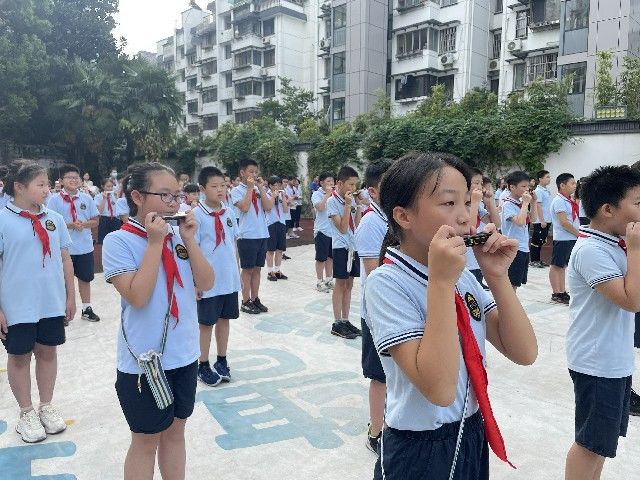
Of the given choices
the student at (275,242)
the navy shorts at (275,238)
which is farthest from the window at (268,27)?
the navy shorts at (275,238)

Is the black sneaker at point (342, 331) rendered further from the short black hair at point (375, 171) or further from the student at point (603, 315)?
the student at point (603, 315)

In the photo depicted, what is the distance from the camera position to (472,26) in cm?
2514

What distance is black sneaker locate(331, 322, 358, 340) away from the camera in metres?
5.20

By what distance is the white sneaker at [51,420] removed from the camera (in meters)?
3.28

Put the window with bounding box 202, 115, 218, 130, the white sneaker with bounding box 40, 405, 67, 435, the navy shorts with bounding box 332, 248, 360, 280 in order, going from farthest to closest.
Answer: the window with bounding box 202, 115, 218, 130
the navy shorts with bounding box 332, 248, 360, 280
the white sneaker with bounding box 40, 405, 67, 435

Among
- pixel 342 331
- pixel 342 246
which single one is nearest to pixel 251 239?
pixel 342 246

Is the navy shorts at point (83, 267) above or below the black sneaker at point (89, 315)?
above

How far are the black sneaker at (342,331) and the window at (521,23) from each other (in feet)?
72.4

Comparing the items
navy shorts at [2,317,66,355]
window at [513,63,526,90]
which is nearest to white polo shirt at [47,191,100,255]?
navy shorts at [2,317,66,355]

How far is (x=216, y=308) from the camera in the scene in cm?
412

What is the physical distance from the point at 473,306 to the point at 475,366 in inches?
7.7

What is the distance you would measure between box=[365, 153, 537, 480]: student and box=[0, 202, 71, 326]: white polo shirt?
8.43ft

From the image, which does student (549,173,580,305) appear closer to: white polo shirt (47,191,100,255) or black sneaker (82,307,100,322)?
black sneaker (82,307,100,322)

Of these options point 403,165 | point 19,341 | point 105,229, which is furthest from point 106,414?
point 105,229
